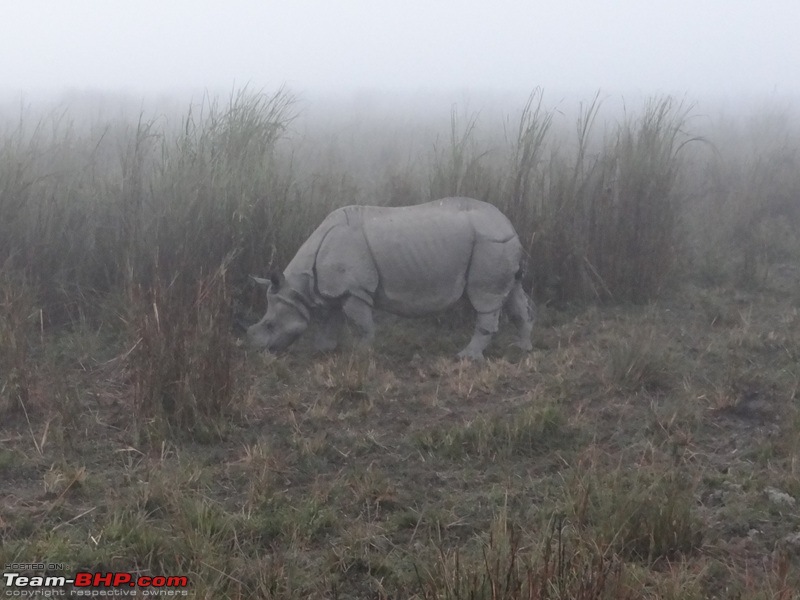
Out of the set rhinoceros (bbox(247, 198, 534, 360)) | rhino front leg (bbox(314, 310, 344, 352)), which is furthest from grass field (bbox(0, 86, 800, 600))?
rhinoceros (bbox(247, 198, 534, 360))

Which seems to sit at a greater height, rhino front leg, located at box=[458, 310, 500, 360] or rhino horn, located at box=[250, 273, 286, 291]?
rhino horn, located at box=[250, 273, 286, 291]

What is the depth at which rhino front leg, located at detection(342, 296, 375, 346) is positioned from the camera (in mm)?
→ 5945

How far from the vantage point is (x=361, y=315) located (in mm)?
5969

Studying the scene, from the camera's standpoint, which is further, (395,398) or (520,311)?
(520,311)

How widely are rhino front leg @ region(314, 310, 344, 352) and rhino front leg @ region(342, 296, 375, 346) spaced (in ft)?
0.48

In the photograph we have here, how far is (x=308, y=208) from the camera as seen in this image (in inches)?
280

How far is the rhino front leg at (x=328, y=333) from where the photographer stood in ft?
19.8

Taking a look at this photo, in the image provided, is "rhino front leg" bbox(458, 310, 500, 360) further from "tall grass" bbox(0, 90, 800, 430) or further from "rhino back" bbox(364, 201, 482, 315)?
"tall grass" bbox(0, 90, 800, 430)

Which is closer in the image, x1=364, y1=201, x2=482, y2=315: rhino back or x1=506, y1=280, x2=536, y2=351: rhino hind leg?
x1=364, y1=201, x2=482, y2=315: rhino back

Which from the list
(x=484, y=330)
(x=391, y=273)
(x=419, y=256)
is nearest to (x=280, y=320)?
(x=391, y=273)

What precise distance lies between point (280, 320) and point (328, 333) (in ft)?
1.19

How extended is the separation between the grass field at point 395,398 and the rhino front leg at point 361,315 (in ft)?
0.47

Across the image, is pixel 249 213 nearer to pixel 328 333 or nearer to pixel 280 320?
pixel 280 320

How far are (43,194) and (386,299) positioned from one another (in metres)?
2.80
